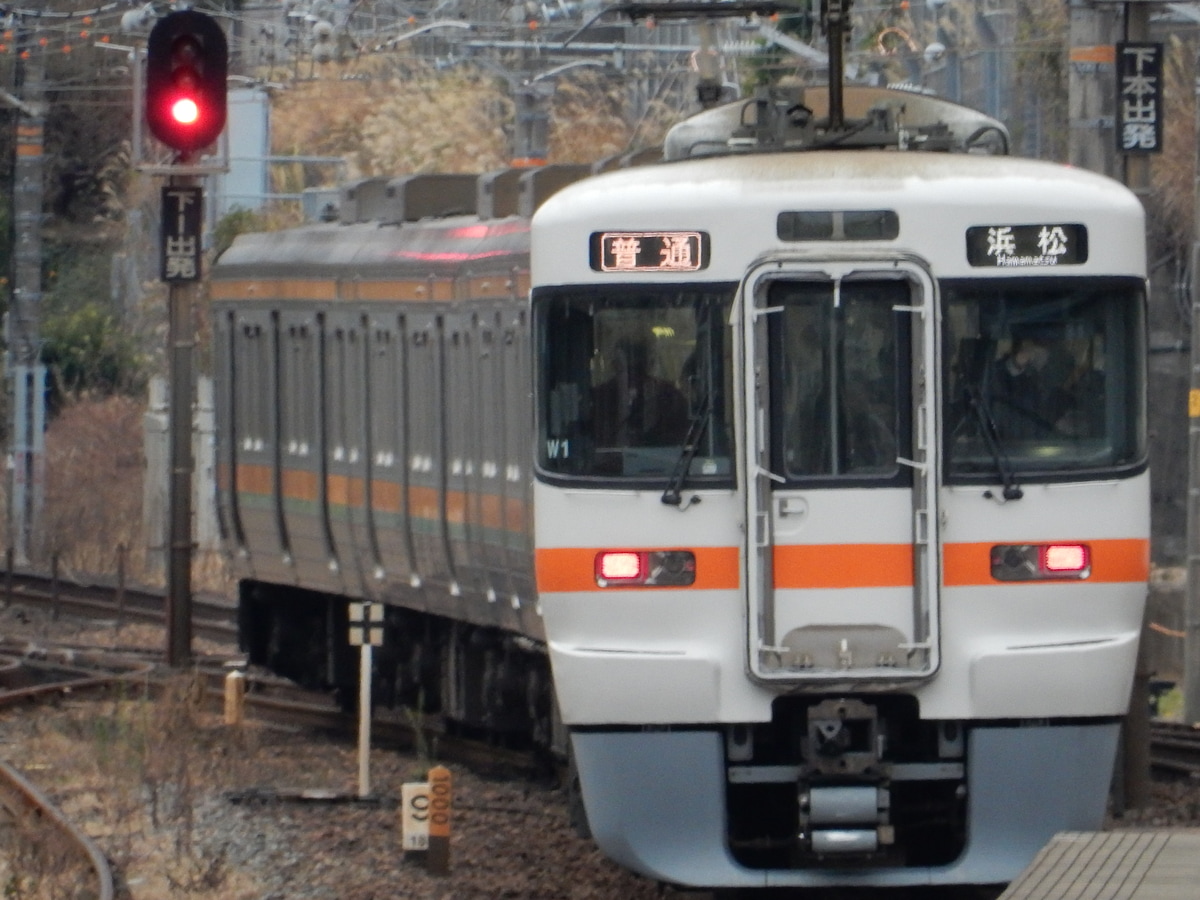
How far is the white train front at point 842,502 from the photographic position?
894 centimetres

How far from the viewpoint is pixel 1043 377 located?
9.14 metres

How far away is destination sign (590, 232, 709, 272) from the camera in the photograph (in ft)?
29.8

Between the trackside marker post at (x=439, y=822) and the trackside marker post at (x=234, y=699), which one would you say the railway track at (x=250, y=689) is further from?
the trackside marker post at (x=439, y=822)

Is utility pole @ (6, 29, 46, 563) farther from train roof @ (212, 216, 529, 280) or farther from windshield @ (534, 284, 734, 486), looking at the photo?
windshield @ (534, 284, 734, 486)

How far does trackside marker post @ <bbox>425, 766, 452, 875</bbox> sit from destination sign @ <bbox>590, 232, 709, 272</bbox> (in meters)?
2.46

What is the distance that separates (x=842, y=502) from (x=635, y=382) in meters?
0.82

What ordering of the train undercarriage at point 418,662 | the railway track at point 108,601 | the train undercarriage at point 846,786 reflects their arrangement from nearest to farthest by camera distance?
the train undercarriage at point 846,786 < the train undercarriage at point 418,662 < the railway track at point 108,601

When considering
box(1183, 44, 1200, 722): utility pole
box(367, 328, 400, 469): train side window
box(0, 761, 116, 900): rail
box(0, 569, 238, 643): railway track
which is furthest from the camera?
box(0, 569, 238, 643): railway track

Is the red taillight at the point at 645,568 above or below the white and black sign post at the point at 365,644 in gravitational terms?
above

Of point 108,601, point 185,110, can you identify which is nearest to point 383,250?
point 185,110

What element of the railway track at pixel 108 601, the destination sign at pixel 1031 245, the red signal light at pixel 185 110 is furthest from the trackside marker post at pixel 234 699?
the destination sign at pixel 1031 245

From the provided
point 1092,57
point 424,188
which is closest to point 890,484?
point 1092,57

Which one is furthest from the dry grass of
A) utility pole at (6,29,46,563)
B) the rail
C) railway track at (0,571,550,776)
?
the rail

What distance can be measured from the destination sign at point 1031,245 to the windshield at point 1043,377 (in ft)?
0.23
